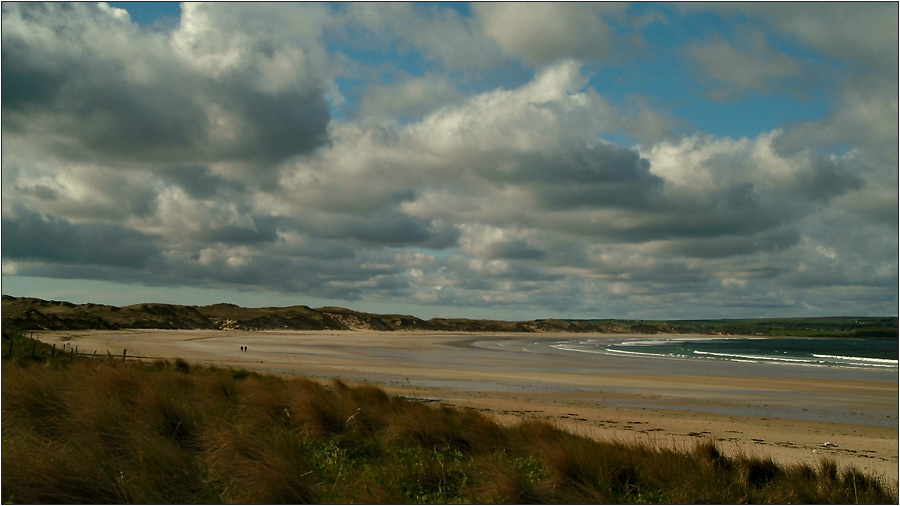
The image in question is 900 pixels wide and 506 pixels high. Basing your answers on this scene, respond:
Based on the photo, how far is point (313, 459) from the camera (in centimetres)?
851

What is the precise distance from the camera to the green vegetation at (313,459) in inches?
270

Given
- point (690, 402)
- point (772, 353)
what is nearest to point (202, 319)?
point (772, 353)

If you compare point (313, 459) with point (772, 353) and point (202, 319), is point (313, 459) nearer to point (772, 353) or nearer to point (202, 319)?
point (772, 353)

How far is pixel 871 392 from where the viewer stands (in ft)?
92.8

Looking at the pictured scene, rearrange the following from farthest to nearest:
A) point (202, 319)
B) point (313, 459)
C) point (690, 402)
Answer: point (202, 319) → point (690, 402) → point (313, 459)

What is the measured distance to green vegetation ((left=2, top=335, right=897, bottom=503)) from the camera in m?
6.85

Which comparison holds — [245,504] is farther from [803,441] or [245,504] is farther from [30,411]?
[803,441]

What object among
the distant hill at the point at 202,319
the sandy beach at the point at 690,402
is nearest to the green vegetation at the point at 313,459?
the sandy beach at the point at 690,402

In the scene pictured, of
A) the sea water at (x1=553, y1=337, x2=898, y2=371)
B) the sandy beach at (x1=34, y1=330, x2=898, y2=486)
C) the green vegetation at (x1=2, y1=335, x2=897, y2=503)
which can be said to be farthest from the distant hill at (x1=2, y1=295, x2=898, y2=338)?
the green vegetation at (x1=2, y1=335, x2=897, y2=503)

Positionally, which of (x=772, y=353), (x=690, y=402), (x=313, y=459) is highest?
(x=313, y=459)

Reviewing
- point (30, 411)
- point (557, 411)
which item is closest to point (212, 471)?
point (30, 411)

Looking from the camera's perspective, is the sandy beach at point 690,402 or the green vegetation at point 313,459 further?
the sandy beach at point 690,402

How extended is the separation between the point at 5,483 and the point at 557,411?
14.8 metres

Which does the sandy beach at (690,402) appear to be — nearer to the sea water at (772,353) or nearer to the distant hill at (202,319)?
the sea water at (772,353)
